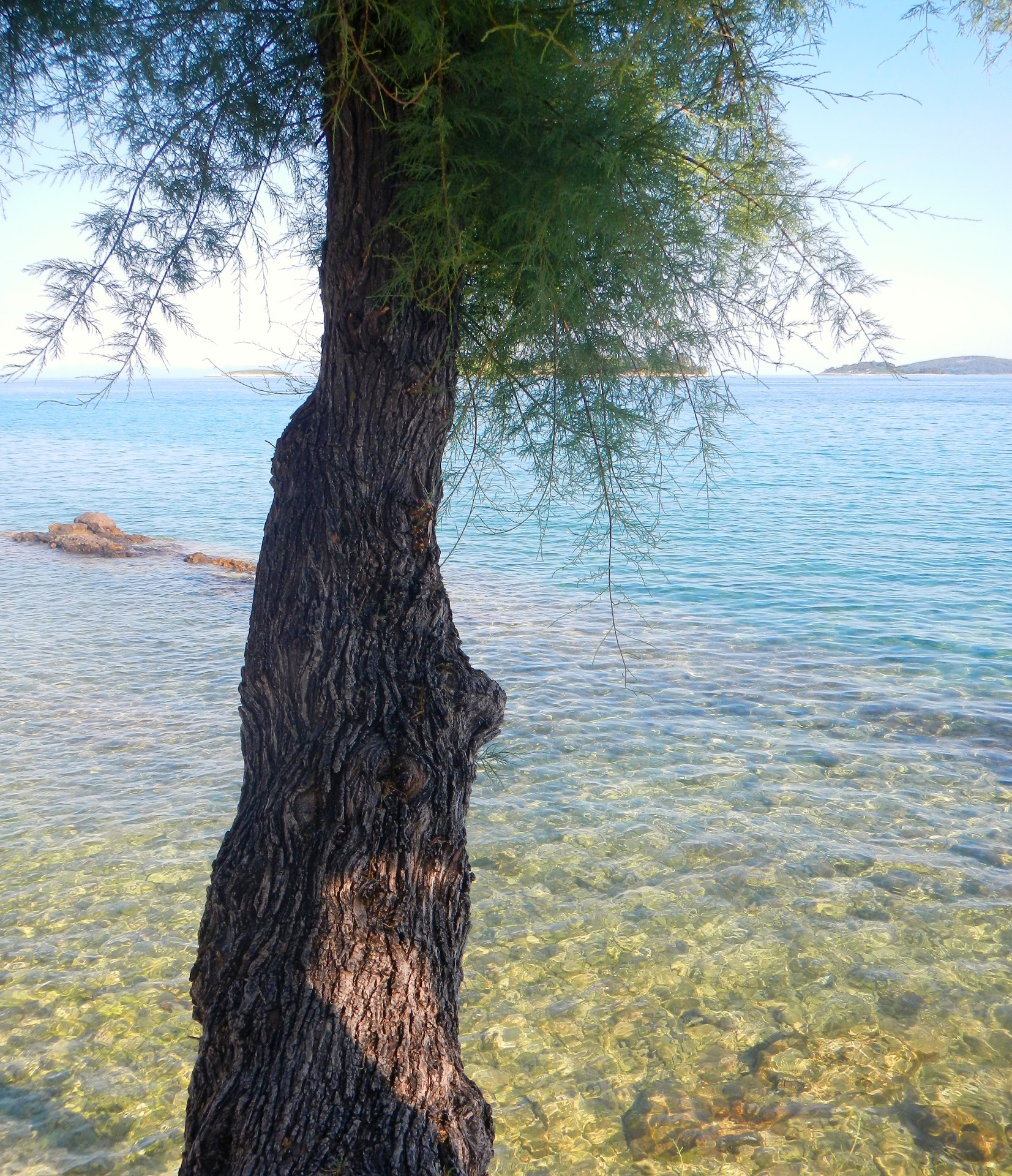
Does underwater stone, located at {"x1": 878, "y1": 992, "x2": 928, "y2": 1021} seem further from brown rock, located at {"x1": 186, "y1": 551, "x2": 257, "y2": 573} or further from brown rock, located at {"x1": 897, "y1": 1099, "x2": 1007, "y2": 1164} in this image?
brown rock, located at {"x1": 186, "y1": 551, "x2": 257, "y2": 573}

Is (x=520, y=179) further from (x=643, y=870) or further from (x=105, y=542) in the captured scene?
(x=105, y=542)

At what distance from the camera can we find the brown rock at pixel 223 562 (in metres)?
14.1

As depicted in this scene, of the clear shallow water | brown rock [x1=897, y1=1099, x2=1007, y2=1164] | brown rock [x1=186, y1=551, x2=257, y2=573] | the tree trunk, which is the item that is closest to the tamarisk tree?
the tree trunk

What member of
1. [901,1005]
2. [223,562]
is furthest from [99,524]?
[901,1005]

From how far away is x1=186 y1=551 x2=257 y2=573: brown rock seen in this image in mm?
14141

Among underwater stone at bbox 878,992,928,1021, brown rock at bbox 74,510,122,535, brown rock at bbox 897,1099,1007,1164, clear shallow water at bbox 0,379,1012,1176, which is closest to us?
brown rock at bbox 897,1099,1007,1164

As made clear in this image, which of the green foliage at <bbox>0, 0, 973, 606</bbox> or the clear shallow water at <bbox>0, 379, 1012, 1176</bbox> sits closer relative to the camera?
the green foliage at <bbox>0, 0, 973, 606</bbox>

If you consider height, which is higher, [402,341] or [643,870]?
[402,341]

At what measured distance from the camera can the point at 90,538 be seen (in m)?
15.5

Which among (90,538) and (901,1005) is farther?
(90,538)

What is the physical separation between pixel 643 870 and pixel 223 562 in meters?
10.4

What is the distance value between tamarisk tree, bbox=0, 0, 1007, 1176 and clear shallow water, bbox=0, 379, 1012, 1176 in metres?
1.62

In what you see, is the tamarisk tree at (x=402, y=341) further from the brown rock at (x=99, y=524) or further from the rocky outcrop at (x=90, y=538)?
the brown rock at (x=99, y=524)

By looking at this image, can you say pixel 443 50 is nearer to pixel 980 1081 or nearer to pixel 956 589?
pixel 980 1081
